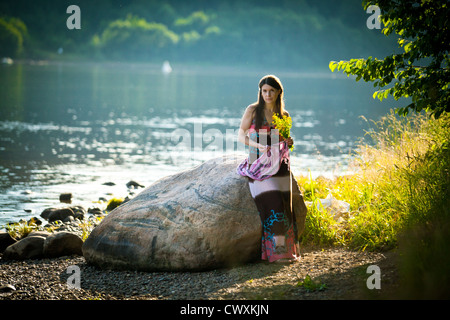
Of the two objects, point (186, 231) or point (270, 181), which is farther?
point (270, 181)

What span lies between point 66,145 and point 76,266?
17935 millimetres

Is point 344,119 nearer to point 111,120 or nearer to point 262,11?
point 111,120

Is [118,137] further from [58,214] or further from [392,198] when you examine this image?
[392,198]

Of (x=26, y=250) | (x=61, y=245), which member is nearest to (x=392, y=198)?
(x=61, y=245)

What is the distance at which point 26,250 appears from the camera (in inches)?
316

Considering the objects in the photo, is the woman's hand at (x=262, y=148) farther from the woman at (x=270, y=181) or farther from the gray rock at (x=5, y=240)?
the gray rock at (x=5, y=240)

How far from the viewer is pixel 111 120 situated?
117 feet

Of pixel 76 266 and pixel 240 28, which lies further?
pixel 240 28

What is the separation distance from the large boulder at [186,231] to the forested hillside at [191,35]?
113 m

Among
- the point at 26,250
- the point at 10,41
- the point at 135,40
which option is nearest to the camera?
the point at 26,250

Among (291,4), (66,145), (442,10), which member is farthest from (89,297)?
(291,4)

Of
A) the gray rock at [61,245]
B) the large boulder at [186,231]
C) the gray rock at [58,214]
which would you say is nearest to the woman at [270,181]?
the large boulder at [186,231]

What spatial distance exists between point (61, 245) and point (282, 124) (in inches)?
162

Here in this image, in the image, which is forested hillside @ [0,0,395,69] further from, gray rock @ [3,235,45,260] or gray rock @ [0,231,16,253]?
gray rock @ [3,235,45,260]
